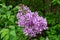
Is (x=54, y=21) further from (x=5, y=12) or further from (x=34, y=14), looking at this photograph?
(x=34, y=14)

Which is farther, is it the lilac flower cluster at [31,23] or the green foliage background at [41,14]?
the green foliage background at [41,14]

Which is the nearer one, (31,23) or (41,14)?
(31,23)

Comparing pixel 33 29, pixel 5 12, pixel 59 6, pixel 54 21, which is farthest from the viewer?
pixel 59 6

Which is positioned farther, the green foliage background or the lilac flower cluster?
the green foliage background

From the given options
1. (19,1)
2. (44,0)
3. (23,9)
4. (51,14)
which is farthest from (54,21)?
(23,9)

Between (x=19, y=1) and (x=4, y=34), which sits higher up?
(x=19, y=1)

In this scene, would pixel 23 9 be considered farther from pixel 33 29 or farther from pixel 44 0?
pixel 44 0

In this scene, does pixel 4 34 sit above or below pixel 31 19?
below

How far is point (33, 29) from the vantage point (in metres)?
2.12

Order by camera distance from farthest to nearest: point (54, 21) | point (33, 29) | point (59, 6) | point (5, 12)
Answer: point (59, 6) → point (54, 21) → point (5, 12) → point (33, 29)

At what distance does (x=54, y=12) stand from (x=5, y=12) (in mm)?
1270

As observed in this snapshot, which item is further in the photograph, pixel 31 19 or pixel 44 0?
pixel 44 0

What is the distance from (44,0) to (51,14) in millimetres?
340

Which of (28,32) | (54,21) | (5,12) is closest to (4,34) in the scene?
(28,32)
